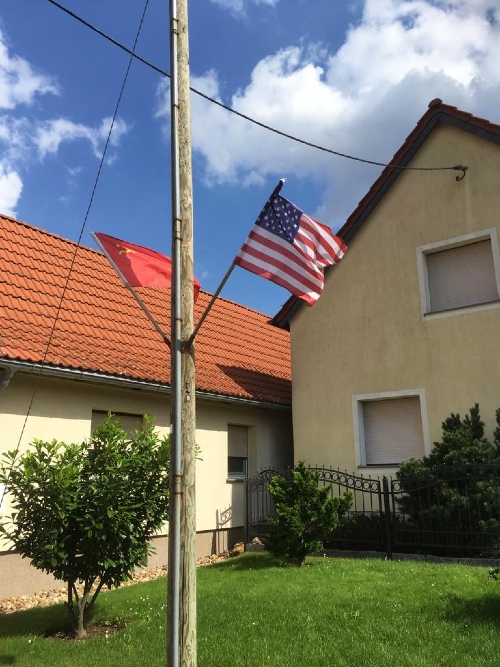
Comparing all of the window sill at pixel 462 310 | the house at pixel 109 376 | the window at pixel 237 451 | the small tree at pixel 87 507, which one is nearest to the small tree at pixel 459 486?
the window sill at pixel 462 310

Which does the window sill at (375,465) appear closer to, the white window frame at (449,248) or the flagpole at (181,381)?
the white window frame at (449,248)

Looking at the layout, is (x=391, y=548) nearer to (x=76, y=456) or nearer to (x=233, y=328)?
(x=76, y=456)

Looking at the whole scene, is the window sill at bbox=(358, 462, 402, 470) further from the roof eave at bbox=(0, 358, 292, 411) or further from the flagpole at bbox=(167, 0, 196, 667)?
the flagpole at bbox=(167, 0, 196, 667)

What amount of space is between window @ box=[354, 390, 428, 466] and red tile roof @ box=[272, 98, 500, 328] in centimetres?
284

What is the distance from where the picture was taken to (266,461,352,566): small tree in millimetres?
10031

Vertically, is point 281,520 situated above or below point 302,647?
above

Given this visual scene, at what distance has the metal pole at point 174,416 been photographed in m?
4.59

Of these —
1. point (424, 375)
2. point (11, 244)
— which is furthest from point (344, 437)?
point (11, 244)

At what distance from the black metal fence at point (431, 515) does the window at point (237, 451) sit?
2.50 metres

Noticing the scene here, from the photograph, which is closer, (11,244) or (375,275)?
(11,244)

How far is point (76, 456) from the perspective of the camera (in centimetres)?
714

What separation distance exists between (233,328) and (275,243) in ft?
40.0

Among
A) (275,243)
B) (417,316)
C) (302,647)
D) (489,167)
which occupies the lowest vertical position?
(302,647)

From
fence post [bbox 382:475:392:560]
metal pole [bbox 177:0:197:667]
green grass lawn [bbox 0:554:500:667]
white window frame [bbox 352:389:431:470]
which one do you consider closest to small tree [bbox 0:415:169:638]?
green grass lawn [bbox 0:554:500:667]
